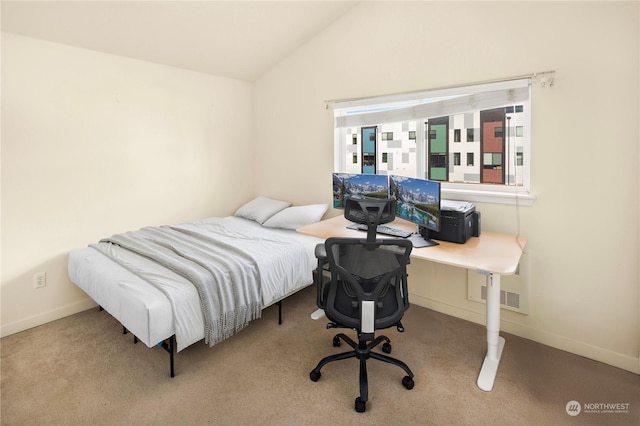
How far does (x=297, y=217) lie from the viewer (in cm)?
354

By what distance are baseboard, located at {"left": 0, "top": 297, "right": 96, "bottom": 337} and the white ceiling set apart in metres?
2.22

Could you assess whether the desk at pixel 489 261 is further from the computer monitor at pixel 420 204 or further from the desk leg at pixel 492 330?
the computer monitor at pixel 420 204

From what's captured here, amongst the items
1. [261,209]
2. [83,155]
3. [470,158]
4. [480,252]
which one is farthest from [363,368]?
[83,155]

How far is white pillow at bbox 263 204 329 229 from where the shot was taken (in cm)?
351

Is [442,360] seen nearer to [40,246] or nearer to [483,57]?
[483,57]

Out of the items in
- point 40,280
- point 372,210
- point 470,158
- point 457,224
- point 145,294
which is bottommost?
point 40,280

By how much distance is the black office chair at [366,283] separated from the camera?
74.4 inches

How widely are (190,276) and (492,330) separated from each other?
6.45 feet

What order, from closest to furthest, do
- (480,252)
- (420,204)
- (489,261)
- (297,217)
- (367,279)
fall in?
(367,279) < (489,261) < (480,252) < (420,204) < (297,217)

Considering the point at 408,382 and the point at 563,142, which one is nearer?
the point at 408,382

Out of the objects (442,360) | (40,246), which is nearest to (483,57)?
(442,360)

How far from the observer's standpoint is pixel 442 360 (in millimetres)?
2381

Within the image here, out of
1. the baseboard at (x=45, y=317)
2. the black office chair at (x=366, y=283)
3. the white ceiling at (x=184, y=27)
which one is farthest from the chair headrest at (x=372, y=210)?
the baseboard at (x=45, y=317)

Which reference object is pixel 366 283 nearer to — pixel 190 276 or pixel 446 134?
pixel 190 276
